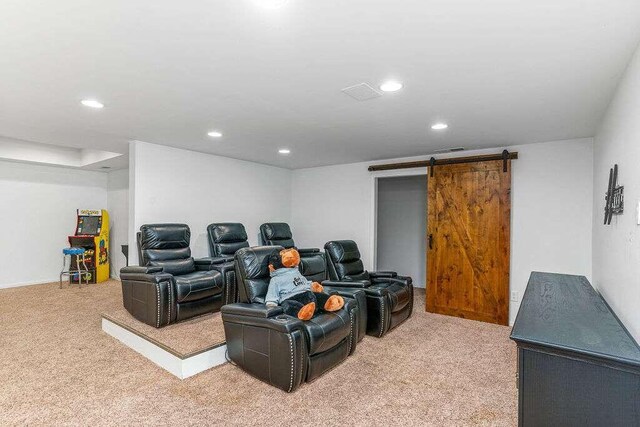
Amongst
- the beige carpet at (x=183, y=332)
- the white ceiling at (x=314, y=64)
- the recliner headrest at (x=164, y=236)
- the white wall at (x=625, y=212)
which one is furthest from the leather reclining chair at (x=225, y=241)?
the white wall at (x=625, y=212)

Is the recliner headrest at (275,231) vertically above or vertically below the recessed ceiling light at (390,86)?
below

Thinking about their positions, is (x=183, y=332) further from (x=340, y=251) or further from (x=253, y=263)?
(x=340, y=251)

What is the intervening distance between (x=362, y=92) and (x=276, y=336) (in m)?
1.91

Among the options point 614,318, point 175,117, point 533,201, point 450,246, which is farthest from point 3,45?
point 533,201

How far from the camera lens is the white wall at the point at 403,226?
6.04m

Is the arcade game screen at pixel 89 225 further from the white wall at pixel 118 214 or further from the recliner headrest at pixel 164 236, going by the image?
the recliner headrest at pixel 164 236

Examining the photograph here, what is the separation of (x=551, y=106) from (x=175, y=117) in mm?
3344

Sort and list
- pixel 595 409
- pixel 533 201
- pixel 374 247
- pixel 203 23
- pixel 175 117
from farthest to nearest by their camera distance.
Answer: pixel 374 247, pixel 533 201, pixel 175 117, pixel 203 23, pixel 595 409

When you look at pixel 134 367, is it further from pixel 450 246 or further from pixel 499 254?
pixel 499 254

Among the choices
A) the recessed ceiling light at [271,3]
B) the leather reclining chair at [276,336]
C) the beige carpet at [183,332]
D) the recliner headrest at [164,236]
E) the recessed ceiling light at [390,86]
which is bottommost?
the beige carpet at [183,332]

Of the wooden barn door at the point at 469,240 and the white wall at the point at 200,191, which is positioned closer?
the wooden barn door at the point at 469,240

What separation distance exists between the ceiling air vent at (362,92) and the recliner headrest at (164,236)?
2889 mm

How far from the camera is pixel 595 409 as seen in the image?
1.35 m

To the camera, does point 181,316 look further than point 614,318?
Yes
